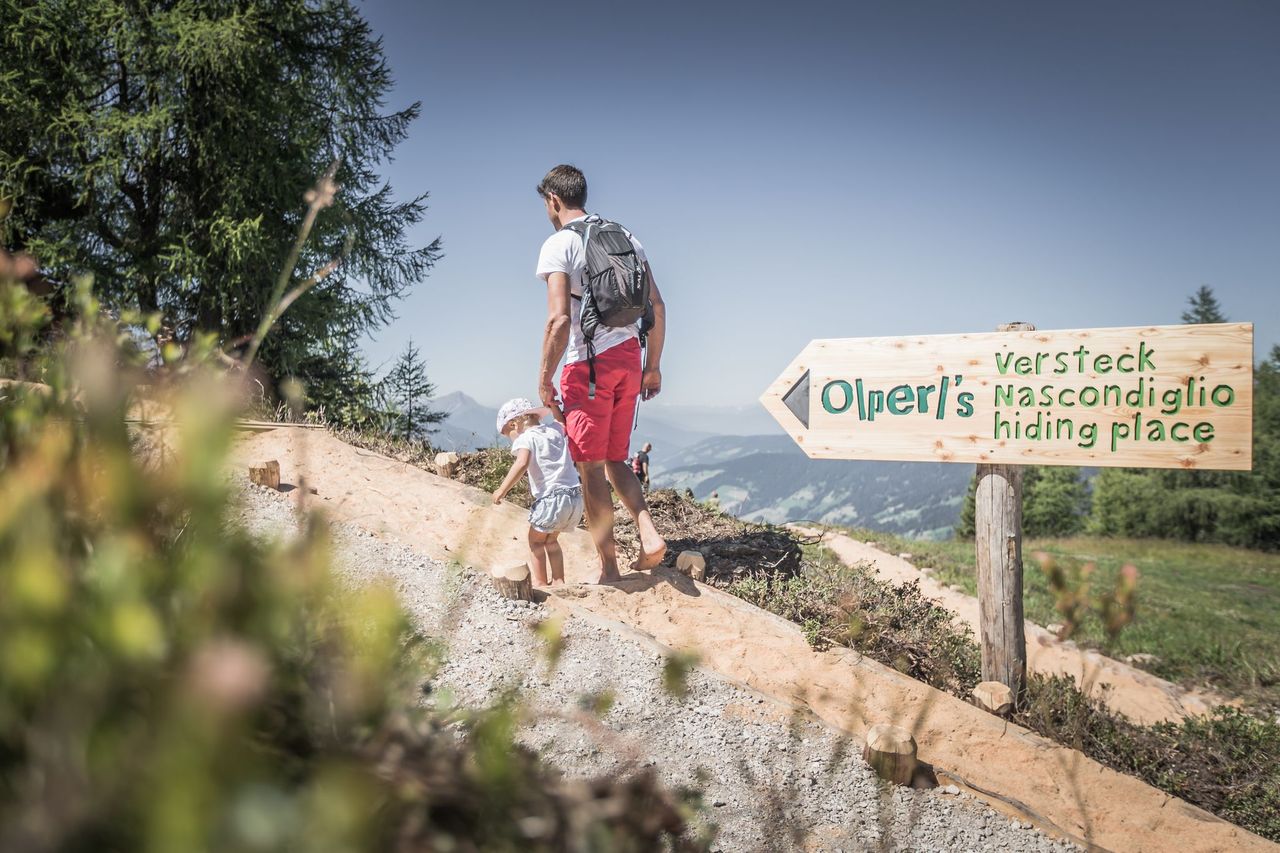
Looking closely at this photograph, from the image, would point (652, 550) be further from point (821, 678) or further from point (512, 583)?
point (821, 678)

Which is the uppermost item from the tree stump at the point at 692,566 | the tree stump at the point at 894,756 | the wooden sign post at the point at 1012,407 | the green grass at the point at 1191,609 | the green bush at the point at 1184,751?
the wooden sign post at the point at 1012,407

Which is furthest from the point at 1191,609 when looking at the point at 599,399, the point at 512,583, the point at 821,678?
the point at 512,583

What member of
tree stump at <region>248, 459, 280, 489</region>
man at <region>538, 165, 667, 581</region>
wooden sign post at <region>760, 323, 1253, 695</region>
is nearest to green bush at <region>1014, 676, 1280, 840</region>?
wooden sign post at <region>760, 323, 1253, 695</region>

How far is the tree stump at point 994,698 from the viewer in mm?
3908

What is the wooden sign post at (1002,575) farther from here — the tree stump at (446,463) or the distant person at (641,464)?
→ the distant person at (641,464)

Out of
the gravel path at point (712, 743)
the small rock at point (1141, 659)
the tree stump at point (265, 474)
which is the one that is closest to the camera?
the gravel path at point (712, 743)

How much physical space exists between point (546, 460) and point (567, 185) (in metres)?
1.80

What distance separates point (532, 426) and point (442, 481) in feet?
4.35

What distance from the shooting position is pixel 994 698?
3932mm

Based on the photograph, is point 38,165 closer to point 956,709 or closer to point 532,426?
point 532,426

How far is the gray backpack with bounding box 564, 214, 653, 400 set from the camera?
14.0ft

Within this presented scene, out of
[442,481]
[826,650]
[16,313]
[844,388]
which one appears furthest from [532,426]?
[16,313]

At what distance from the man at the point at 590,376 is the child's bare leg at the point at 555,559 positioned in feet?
1.26

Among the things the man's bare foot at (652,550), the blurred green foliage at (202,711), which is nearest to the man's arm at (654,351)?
the man's bare foot at (652,550)
